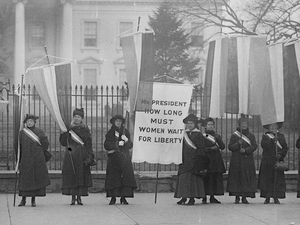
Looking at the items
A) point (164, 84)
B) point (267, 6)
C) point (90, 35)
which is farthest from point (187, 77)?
point (164, 84)

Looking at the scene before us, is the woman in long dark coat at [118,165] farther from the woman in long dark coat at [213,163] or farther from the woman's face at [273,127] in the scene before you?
the woman's face at [273,127]

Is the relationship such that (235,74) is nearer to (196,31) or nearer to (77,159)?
(77,159)

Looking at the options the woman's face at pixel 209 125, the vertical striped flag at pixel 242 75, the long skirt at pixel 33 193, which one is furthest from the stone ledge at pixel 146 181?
the vertical striped flag at pixel 242 75

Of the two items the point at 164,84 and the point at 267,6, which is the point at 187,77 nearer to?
the point at 267,6

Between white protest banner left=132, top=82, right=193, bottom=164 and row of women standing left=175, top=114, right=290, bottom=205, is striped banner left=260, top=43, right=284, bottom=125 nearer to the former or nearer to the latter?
row of women standing left=175, top=114, right=290, bottom=205

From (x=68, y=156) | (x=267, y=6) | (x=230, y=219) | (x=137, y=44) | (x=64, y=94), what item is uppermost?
(x=267, y=6)

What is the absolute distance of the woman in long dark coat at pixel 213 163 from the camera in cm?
1293

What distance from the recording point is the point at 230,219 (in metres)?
10.7

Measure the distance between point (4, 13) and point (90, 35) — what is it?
6.23 meters

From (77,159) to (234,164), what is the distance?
2.76m

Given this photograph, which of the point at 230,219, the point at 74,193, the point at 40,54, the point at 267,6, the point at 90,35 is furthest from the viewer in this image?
the point at 90,35

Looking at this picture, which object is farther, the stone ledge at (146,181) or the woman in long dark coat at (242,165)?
the stone ledge at (146,181)

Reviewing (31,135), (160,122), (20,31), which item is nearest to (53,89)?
(31,135)

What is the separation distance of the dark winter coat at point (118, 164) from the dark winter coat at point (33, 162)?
106 centimetres
